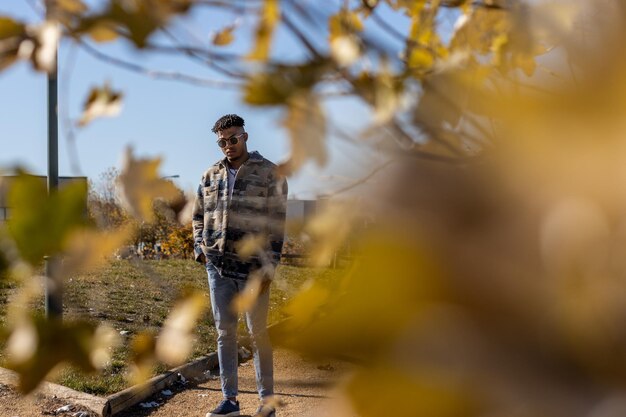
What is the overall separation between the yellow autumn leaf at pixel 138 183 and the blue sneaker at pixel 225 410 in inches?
116

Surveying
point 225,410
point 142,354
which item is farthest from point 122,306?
point 142,354

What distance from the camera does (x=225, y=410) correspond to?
3.53 m

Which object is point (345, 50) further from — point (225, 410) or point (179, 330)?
point (225, 410)

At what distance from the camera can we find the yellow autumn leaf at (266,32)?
0.63m

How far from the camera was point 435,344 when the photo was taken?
0.42m

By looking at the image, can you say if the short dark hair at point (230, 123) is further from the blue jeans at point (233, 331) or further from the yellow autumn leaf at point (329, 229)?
the yellow autumn leaf at point (329, 229)

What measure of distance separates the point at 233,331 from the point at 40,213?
10.1 ft

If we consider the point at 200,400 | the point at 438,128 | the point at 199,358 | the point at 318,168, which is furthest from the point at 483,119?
the point at 199,358

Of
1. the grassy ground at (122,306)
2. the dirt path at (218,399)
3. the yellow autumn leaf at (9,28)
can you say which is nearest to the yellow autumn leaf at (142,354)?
the yellow autumn leaf at (9,28)

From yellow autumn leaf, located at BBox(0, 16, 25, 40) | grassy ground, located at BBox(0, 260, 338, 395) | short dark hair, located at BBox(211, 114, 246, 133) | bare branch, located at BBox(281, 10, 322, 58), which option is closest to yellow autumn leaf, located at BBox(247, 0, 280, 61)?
bare branch, located at BBox(281, 10, 322, 58)

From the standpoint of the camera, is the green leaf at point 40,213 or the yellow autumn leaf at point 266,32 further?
the yellow autumn leaf at point 266,32

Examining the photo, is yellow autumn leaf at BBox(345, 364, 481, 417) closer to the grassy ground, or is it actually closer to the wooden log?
the grassy ground

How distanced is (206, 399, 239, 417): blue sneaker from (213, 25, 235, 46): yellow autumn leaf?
305 cm

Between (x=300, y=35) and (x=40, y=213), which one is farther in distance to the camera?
(x=300, y=35)
